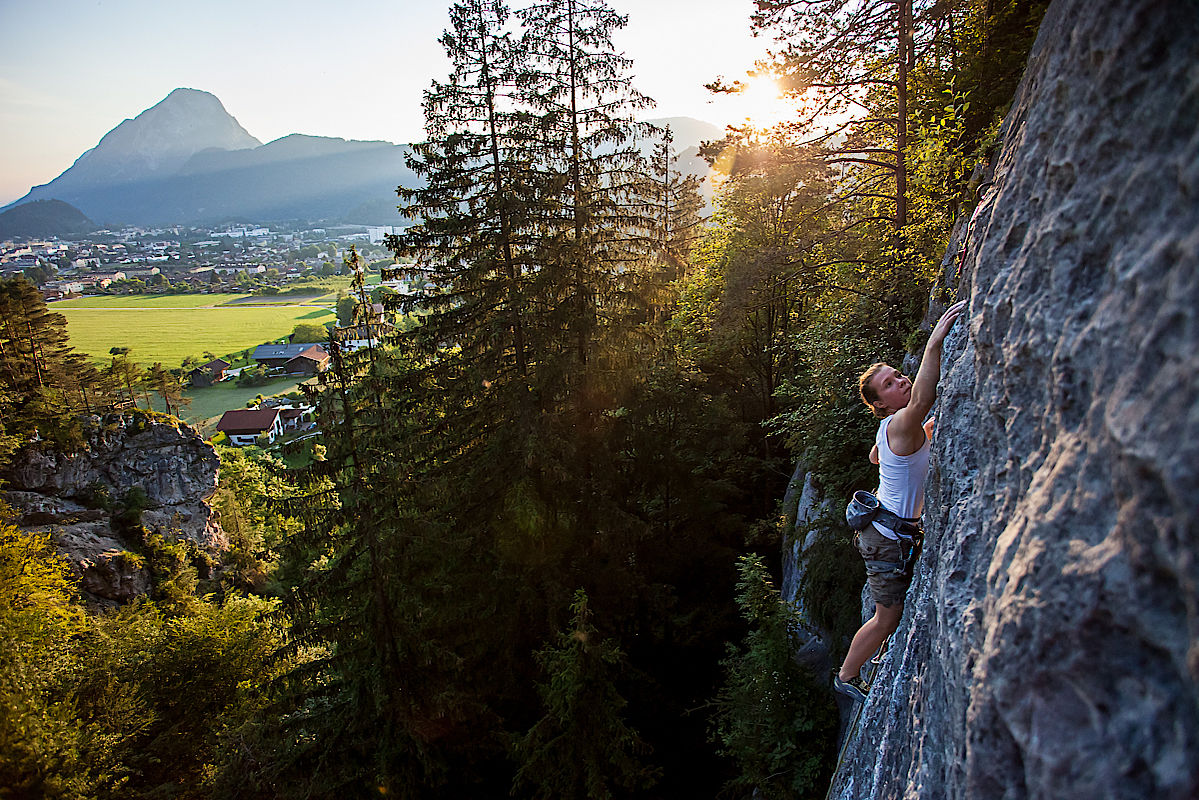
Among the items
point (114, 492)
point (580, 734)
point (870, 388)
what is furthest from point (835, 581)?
point (114, 492)

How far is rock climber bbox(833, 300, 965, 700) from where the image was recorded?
384 centimetres

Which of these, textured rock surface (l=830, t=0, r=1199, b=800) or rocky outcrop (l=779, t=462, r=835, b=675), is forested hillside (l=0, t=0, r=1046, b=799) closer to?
rocky outcrop (l=779, t=462, r=835, b=675)

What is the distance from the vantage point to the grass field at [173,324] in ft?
275

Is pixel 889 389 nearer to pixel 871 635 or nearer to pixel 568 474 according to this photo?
pixel 871 635

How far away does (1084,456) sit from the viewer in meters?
1.96

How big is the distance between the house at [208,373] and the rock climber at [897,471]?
305 feet

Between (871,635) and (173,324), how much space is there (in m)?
128

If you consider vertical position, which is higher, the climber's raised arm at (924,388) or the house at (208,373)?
the climber's raised arm at (924,388)

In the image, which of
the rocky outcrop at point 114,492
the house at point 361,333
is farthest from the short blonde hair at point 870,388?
the rocky outcrop at point 114,492

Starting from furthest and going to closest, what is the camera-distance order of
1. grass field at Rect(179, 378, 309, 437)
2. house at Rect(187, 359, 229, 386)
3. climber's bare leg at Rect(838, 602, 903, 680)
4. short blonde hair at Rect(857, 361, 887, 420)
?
1. house at Rect(187, 359, 229, 386)
2. grass field at Rect(179, 378, 309, 437)
3. climber's bare leg at Rect(838, 602, 903, 680)
4. short blonde hair at Rect(857, 361, 887, 420)

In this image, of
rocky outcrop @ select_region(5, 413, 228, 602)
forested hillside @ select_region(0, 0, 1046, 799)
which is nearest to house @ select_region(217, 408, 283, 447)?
rocky outcrop @ select_region(5, 413, 228, 602)

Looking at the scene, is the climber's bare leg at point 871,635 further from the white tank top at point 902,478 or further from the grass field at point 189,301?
the grass field at point 189,301

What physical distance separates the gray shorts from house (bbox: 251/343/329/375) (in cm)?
8953

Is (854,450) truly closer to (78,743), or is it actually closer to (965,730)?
(965,730)
